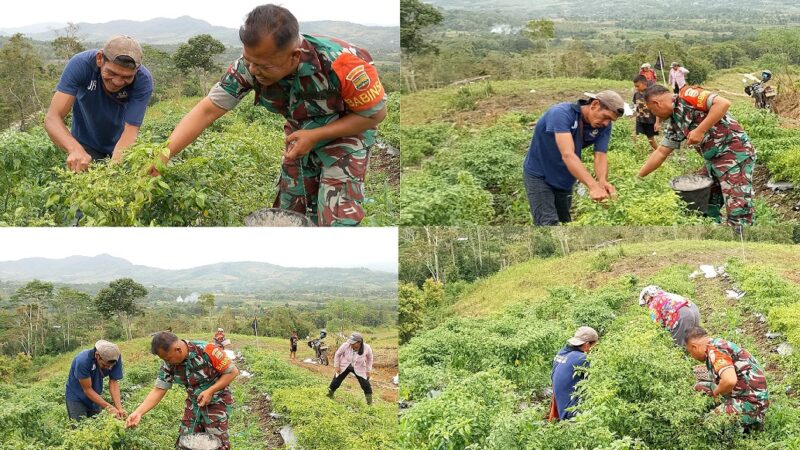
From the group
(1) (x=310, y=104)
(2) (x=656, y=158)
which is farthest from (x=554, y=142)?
(1) (x=310, y=104)

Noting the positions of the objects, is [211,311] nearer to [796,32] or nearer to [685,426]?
[685,426]

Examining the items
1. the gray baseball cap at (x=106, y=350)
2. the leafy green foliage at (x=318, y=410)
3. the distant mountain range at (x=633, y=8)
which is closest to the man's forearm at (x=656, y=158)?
the leafy green foliage at (x=318, y=410)

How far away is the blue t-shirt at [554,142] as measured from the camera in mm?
7340

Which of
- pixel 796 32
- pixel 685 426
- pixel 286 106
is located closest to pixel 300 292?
pixel 286 106

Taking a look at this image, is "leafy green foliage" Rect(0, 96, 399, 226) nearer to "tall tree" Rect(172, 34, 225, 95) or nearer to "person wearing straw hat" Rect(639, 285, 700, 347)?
"person wearing straw hat" Rect(639, 285, 700, 347)

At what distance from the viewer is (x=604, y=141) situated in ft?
24.6

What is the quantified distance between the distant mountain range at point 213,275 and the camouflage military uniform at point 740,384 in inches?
95.7

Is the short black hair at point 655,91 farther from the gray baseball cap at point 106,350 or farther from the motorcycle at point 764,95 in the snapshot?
the motorcycle at point 764,95

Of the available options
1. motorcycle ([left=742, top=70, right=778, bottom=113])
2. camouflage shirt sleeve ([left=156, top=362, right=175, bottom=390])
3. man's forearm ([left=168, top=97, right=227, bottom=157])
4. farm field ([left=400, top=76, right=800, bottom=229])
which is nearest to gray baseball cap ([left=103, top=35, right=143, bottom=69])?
man's forearm ([left=168, top=97, right=227, bottom=157])

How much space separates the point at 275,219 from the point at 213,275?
2.30 ft

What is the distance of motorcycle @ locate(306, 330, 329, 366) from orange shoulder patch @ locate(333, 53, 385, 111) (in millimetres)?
1906

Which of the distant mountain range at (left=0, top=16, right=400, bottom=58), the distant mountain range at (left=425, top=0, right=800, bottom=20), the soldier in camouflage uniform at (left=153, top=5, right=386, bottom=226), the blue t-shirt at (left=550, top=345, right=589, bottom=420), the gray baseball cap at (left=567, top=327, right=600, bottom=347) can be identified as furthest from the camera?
the distant mountain range at (left=425, top=0, right=800, bottom=20)

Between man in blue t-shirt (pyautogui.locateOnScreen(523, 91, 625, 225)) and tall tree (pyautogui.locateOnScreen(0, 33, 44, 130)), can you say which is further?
tall tree (pyautogui.locateOnScreen(0, 33, 44, 130))

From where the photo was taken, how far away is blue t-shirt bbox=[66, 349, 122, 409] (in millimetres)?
6059
